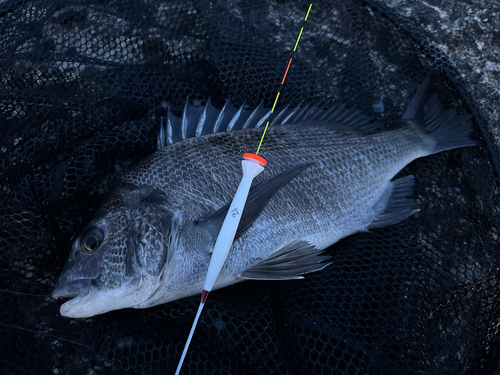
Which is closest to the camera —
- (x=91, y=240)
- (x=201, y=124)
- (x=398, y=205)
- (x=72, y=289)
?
(x=72, y=289)

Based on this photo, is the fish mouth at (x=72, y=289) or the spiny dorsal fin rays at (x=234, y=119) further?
the spiny dorsal fin rays at (x=234, y=119)

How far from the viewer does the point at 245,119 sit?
217cm

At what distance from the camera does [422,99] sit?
2.45m

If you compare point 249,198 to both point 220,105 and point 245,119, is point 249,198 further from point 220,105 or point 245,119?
point 220,105

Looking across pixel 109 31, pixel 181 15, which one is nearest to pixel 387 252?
pixel 181 15

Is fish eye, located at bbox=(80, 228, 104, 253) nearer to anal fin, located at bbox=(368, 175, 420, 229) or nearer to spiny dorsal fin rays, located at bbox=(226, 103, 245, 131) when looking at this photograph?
spiny dorsal fin rays, located at bbox=(226, 103, 245, 131)

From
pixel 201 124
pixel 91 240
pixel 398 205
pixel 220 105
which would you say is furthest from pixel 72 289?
A: pixel 398 205

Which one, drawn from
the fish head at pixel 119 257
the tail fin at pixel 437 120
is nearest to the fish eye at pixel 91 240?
the fish head at pixel 119 257

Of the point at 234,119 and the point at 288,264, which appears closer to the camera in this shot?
the point at 288,264

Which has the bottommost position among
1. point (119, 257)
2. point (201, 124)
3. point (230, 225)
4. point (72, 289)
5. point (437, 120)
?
point (72, 289)

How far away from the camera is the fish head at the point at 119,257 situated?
1.49 meters

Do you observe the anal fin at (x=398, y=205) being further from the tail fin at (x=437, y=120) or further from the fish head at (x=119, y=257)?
the fish head at (x=119, y=257)

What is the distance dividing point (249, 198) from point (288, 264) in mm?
396

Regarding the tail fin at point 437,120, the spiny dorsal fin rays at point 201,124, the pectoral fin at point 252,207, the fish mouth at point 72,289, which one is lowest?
the fish mouth at point 72,289
